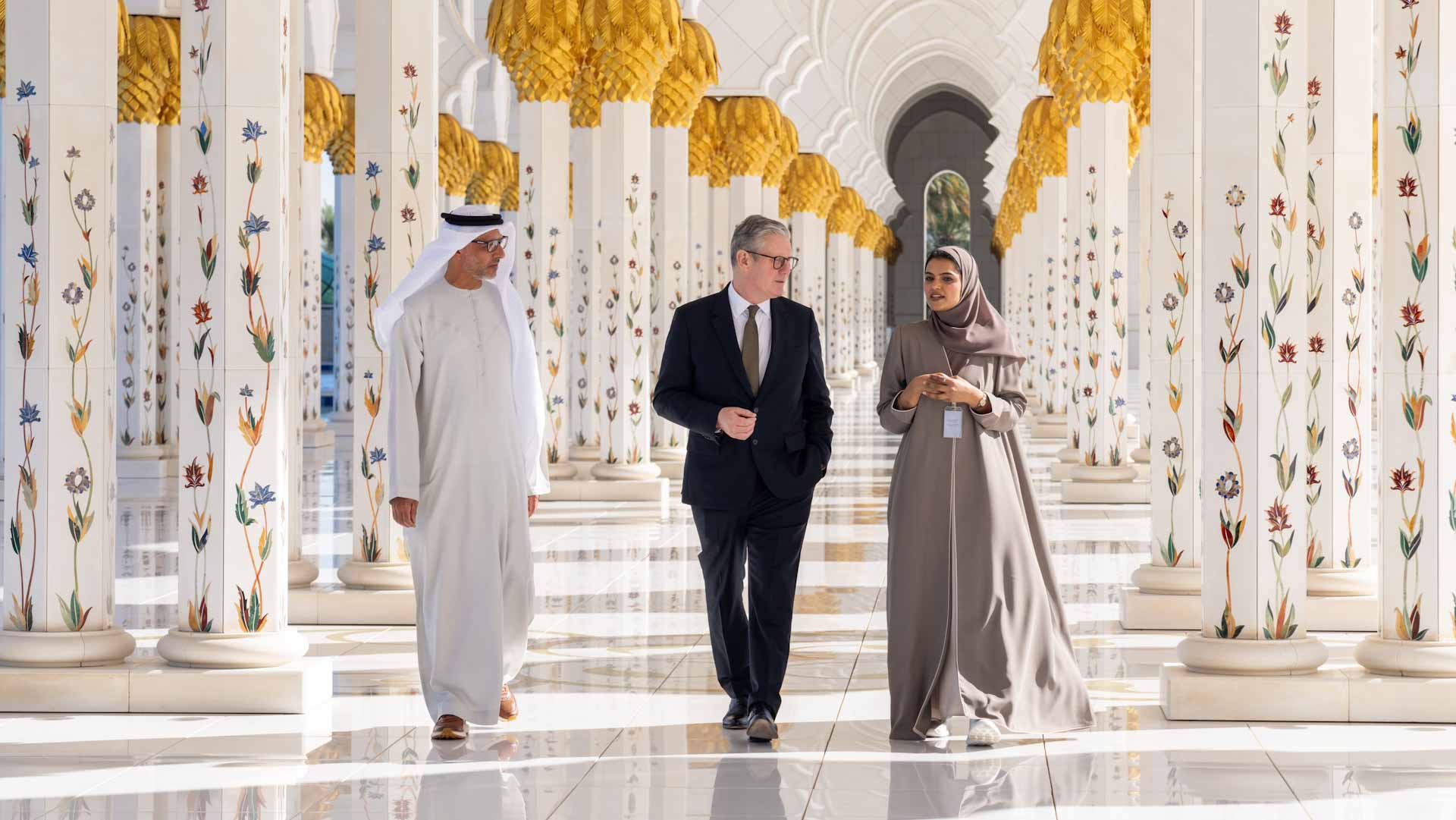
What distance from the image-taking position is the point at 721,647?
411cm

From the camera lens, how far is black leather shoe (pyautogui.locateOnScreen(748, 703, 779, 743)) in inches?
159

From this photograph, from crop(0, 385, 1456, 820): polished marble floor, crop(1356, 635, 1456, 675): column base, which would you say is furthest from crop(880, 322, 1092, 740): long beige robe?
crop(1356, 635, 1456, 675): column base

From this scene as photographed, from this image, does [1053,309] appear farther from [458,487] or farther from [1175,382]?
[458,487]

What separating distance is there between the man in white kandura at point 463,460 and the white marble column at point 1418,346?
2.28 metres

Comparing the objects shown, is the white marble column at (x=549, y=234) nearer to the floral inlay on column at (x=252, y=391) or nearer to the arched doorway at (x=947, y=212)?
the floral inlay on column at (x=252, y=391)

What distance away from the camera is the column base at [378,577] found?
6020 millimetres

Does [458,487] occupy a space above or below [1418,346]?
below

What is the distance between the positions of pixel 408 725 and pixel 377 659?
983mm

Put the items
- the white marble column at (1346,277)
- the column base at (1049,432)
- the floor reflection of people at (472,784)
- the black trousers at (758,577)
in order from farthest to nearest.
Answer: the column base at (1049,432)
the white marble column at (1346,277)
the black trousers at (758,577)
the floor reflection of people at (472,784)

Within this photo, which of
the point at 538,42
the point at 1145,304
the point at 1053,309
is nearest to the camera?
the point at 1145,304

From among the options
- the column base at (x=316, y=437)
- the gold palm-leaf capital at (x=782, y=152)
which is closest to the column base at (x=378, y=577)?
the gold palm-leaf capital at (x=782, y=152)

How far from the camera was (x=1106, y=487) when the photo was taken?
10.0 m

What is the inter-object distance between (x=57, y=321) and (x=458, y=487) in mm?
1300

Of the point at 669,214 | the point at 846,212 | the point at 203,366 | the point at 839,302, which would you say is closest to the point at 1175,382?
the point at 203,366
